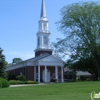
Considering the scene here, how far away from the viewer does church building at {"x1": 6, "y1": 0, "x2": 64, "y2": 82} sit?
49.9 m

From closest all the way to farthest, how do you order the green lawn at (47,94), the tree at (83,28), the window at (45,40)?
the green lawn at (47,94)
the tree at (83,28)
the window at (45,40)

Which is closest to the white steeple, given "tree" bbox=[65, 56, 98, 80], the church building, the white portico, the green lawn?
the church building

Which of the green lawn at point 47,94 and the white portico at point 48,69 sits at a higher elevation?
the white portico at point 48,69

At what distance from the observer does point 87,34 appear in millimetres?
41844

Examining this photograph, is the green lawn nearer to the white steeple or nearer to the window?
the white steeple

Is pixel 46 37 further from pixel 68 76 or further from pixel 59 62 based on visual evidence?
pixel 68 76

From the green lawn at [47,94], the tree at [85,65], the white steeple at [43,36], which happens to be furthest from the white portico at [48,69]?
the green lawn at [47,94]

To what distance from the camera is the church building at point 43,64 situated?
4991 cm

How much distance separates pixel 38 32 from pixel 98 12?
19.1m

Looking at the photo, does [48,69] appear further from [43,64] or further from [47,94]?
[47,94]

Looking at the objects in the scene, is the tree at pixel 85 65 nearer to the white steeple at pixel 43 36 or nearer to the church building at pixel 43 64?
the church building at pixel 43 64

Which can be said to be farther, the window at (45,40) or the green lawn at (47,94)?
the window at (45,40)

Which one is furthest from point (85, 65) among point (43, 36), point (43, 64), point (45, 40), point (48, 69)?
point (43, 36)

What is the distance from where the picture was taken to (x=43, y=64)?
4953 centimetres
